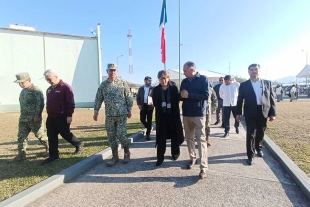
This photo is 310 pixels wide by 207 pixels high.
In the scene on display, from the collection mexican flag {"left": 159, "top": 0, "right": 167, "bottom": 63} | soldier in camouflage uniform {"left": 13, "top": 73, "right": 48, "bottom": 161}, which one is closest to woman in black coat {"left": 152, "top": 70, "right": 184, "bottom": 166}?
soldier in camouflage uniform {"left": 13, "top": 73, "right": 48, "bottom": 161}

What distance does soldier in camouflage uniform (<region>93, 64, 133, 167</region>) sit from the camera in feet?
14.7

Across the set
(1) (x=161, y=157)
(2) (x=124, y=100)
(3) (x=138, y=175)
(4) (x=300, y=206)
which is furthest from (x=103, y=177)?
(4) (x=300, y=206)

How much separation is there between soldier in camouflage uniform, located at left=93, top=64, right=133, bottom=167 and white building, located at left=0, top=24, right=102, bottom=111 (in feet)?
62.6

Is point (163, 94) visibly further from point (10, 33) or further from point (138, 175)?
point (10, 33)

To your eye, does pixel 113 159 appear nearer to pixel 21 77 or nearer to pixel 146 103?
Answer: pixel 146 103

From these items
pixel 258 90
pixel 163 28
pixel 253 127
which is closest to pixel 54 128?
pixel 253 127

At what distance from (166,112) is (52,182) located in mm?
2351

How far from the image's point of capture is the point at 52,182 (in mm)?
3594

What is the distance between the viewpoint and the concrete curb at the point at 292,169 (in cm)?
330

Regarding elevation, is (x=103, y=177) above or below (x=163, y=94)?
below

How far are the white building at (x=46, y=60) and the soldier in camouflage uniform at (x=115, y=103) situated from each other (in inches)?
751

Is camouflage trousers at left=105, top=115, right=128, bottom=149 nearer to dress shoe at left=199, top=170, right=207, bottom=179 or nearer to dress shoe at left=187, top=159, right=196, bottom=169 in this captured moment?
dress shoe at left=187, top=159, right=196, bottom=169

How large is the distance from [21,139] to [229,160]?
458 centimetres

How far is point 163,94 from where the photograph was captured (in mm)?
4426
